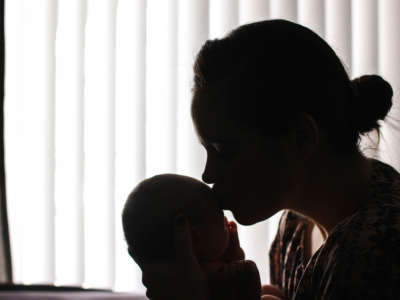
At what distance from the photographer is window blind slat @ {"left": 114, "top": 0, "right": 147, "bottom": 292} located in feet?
6.86

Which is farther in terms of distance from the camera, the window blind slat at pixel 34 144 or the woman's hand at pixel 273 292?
the window blind slat at pixel 34 144

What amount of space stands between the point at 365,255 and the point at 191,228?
375 millimetres

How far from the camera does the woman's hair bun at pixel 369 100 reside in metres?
1.06

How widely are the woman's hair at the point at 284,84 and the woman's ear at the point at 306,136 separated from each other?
1cm

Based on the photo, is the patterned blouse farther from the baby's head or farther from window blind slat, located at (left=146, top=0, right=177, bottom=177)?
window blind slat, located at (left=146, top=0, right=177, bottom=177)

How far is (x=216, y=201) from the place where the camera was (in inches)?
43.8

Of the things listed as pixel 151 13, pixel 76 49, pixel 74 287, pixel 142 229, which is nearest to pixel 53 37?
Answer: pixel 76 49

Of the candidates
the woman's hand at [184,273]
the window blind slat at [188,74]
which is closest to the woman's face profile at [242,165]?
the woman's hand at [184,273]

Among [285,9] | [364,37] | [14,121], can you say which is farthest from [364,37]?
[14,121]

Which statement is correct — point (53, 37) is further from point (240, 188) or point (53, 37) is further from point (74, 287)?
point (240, 188)

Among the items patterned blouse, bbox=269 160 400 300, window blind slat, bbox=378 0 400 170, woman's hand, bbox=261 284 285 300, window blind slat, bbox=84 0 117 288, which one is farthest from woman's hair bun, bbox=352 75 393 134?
window blind slat, bbox=84 0 117 288

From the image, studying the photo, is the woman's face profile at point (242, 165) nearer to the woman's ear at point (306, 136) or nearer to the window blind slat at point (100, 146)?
the woman's ear at point (306, 136)

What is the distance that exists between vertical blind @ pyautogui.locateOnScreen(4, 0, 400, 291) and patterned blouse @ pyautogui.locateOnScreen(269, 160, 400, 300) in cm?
110

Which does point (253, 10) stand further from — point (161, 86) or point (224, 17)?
point (161, 86)
